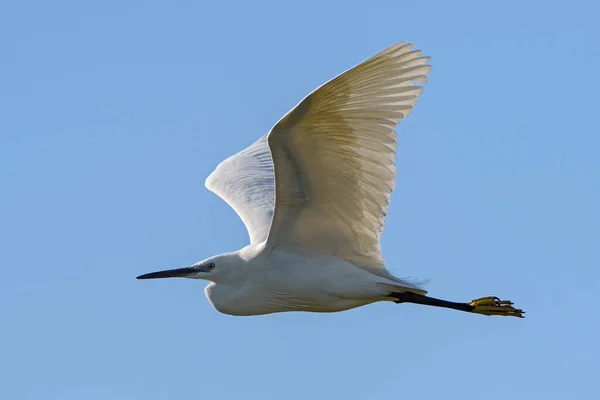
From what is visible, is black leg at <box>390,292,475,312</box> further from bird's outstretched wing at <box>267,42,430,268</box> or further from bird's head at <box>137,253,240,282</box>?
bird's head at <box>137,253,240,282</box>

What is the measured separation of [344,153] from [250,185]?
3310 millimetres

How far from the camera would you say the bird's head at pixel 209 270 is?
10000mm

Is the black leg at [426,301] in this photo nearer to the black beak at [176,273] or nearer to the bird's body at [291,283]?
the bird's body at [291,283]

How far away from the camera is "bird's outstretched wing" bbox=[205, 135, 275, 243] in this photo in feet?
36.9

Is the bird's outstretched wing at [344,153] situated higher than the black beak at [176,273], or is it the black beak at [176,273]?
the bird's outstretched wing at [344,153]

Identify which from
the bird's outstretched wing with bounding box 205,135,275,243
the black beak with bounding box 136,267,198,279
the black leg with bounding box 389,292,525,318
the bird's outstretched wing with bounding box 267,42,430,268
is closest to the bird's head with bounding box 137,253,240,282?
the black beak with bounding box 136,267,198,279

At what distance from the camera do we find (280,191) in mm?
9180

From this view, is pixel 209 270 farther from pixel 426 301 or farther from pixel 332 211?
pixel 426 301

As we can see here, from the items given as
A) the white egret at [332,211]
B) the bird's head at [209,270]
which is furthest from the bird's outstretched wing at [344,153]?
the bird's head at [209,270]

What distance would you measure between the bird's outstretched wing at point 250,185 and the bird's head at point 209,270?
736 millimetres

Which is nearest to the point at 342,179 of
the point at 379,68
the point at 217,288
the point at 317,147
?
the point at 317,147

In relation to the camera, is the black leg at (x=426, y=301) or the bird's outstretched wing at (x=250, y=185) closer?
the black leg at (x=426, y=301)

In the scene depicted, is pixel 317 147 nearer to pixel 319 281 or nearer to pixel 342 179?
pixel 342 179

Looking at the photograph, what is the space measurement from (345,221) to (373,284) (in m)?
0.65
